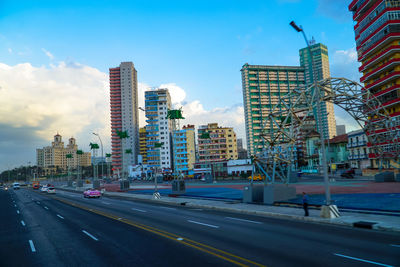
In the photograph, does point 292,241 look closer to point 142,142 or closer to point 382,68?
point 382,68

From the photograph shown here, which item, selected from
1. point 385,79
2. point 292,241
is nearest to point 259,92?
point 385,79

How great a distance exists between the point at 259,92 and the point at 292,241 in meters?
151

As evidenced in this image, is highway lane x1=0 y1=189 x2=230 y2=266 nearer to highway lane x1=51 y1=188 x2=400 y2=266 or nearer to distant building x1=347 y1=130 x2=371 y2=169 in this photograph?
highway lane x1=51 y1=188 x2=400 y2=266

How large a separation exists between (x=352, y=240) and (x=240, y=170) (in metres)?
88.5

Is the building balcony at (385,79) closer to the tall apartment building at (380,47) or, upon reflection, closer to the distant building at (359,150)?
the tall apartment building at (380,47)

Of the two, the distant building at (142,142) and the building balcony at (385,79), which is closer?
the building balcony at (385,79)

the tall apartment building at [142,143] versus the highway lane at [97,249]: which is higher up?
the tall apartment building at [142,143]

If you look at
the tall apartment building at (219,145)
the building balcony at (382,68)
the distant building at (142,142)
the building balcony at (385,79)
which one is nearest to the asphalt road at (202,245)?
the building balcony at (385,79)

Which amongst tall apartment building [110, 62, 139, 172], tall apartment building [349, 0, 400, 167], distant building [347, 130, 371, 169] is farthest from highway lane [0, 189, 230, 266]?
tall apartment building [110, 62, 139, 172]

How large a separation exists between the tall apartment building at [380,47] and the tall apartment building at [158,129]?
110 metres

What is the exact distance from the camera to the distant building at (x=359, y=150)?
7931cm

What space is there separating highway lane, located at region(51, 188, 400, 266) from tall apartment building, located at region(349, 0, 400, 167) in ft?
163

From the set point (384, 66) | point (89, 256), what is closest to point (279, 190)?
point (89, 256)

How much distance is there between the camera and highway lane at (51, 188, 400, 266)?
32.3ft
